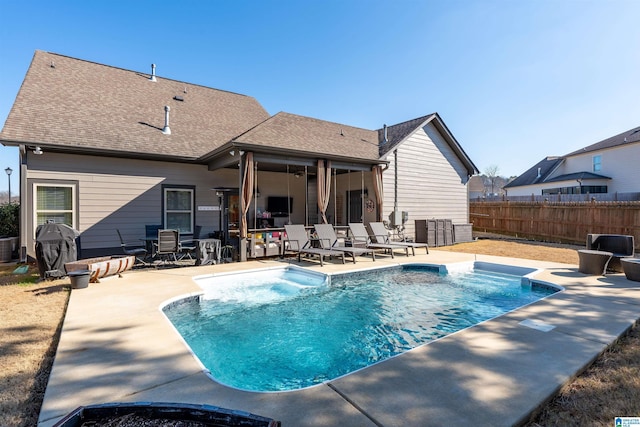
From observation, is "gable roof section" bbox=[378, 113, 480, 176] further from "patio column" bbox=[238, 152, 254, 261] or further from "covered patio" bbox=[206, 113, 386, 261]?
"patio column" bbox=[238, 152, 254, 261]

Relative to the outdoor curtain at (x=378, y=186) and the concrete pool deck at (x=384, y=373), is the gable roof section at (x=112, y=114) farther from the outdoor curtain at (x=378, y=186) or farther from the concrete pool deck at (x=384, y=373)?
the concrete pool deck at (x=384, y=373)

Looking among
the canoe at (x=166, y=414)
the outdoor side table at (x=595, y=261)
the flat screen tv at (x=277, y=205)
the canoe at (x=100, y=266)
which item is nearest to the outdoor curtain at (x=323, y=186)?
the flat screen tv at (x=277, y=205)

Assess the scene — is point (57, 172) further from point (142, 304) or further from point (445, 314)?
point (445, 314)

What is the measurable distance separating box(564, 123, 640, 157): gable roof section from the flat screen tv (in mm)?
24160

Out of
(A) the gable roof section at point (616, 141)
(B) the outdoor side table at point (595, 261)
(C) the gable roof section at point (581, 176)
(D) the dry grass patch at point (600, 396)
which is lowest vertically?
(D) the dry grass patch at point (600, 396)

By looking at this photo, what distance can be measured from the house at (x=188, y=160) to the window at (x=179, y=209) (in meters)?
0.04

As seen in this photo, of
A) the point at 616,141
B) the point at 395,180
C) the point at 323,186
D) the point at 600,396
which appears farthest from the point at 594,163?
the point at 600,396

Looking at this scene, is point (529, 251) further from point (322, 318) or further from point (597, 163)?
point (597, 163)

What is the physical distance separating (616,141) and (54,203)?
3315 cm

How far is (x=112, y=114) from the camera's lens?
10.2 metres

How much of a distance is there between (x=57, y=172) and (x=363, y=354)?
32.2 feet

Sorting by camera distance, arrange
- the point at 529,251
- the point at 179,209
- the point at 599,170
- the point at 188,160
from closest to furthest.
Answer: the point at 188,160
the point at 179,209
the point at 529,251
the point at 599,170

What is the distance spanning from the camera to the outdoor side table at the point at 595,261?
7.07m

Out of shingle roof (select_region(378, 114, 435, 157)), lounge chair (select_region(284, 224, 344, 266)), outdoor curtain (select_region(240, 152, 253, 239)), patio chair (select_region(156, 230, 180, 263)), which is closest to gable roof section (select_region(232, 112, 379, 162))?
shingle roof (select_region(378, 114, 435, 157))
